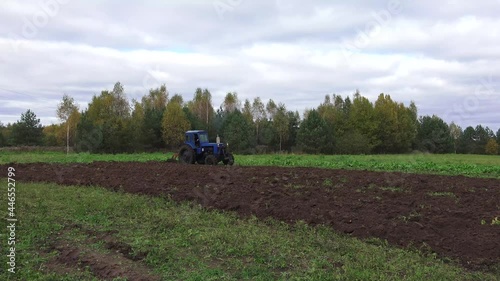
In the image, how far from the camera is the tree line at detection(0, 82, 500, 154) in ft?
174

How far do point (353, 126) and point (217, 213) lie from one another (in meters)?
64.7

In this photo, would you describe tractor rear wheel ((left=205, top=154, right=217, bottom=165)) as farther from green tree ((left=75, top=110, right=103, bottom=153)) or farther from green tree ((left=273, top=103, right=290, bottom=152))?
green tree ((left=273, top=103, right=290, bottom=152))

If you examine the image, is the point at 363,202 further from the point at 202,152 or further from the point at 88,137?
the point at 88,137

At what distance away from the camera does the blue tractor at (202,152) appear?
25.5 metres

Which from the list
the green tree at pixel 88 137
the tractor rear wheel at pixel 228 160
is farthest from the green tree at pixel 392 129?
the tractor rear wheel at pixel 228 160

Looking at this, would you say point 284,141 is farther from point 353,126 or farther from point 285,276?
point 285,276

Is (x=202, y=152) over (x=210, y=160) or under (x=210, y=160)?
over

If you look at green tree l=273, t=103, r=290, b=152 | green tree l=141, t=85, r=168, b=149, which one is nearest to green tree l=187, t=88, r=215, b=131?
green tree l=273, t=103, r=290, b=152

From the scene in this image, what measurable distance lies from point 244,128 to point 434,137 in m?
41.2

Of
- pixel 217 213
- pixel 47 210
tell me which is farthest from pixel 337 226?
pixel 47 210

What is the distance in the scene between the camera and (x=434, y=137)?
79625 mm

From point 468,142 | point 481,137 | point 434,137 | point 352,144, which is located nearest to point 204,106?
point 352,144

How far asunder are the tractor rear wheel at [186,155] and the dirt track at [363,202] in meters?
6.98

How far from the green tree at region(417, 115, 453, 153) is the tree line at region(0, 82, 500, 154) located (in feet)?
0.60
